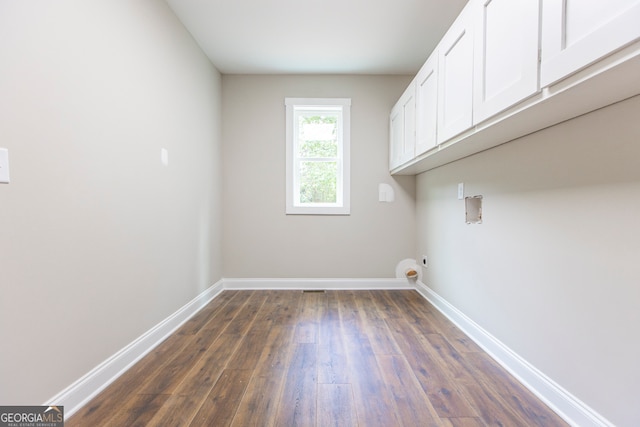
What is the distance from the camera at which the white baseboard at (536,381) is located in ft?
4.13

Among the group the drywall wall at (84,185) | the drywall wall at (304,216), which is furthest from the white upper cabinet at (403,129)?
the drywall wall at (84,185)

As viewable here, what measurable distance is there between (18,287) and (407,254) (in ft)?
10.8

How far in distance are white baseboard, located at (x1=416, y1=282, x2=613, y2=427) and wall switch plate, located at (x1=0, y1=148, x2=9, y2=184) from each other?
2.56 metres

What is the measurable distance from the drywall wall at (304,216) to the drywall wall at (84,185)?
1.05 meters

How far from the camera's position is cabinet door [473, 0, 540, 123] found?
113 centimetres

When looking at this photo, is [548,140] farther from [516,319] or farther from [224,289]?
[224,289]

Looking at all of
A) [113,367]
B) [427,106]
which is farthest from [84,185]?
[427,106]

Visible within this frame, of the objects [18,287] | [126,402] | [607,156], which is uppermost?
[607,156]

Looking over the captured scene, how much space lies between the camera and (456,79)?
5.77 ft

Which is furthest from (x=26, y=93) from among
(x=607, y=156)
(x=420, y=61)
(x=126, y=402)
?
(x=420, y=61)

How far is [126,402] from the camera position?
57.8 inches

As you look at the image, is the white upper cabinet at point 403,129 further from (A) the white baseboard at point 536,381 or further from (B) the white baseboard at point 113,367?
(B) the white baseboard at point 113,367

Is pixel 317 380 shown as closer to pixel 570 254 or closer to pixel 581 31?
pixel 570 254

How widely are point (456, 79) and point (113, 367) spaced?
2.65 meters
